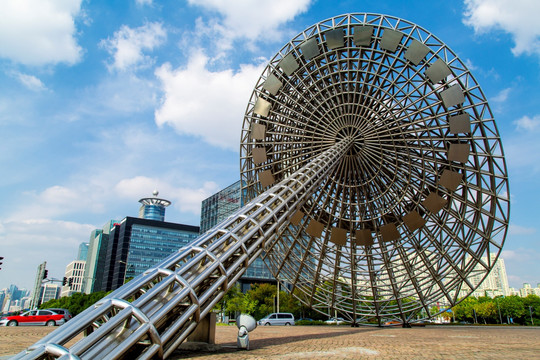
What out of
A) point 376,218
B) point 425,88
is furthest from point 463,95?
point 376,218

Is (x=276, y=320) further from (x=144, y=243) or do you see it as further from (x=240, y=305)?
(x=144, y=243)

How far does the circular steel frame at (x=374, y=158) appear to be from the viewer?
87.9 feet

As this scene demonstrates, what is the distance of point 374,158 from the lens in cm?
3080

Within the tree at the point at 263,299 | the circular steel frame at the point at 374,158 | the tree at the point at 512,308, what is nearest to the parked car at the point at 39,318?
the circular steel frame at the point at 374,158

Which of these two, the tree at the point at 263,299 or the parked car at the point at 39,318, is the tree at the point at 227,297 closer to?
the tree at the point at 263,299

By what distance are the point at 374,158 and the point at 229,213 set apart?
3787 inches

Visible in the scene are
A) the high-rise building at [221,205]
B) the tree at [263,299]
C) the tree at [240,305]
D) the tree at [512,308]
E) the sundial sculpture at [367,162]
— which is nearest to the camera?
the sundial sculpture at [367,162]

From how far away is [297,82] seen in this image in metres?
31.4

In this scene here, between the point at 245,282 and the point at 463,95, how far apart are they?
103 m

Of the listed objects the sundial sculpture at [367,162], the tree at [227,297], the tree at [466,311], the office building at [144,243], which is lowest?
the tree at [466,311]

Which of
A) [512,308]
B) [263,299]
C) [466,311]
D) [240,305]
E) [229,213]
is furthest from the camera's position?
[229,213]

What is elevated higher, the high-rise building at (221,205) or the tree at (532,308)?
the high-rise building at (221,205)

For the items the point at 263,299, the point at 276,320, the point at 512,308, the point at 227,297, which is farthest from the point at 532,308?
the point at 276,320

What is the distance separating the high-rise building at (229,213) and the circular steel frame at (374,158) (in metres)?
81.7
